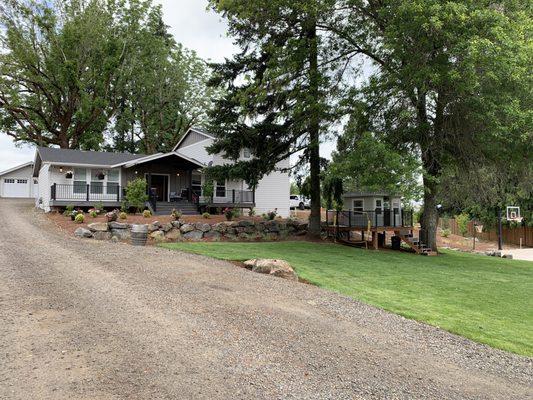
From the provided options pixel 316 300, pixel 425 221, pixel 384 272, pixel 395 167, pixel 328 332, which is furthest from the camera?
pixel 425 221

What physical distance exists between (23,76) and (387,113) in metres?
30.2

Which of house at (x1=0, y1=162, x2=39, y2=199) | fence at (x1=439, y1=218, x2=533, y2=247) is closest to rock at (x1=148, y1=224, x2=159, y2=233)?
house at (x1=0, y1=162, x2=39, y2=199)

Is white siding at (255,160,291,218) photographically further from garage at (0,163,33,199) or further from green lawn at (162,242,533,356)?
garage at (0,163,33,199)

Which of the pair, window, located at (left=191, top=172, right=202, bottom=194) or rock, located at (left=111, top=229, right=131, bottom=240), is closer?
rock, located at (left=111, top=229, right=131, bottom=240)

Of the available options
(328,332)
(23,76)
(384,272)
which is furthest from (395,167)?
(23,76)

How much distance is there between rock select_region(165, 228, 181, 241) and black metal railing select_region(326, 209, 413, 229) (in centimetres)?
813

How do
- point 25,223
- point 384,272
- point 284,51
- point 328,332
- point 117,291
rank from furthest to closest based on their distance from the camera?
point 25,223 → point 284,51 → point 384,272 → point 117,291 → point 328,332

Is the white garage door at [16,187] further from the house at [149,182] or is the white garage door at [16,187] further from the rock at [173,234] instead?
the rock at [173,234]

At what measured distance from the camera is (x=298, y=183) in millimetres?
20266

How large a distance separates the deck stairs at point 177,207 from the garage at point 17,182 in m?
23.1

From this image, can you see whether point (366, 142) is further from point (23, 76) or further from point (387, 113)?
point (23, 76)

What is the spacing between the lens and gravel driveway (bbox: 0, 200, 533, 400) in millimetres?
4004

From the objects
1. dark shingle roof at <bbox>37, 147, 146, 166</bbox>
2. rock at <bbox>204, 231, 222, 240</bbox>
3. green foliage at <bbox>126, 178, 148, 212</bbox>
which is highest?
dark shingle roof at <bbox>37, 147, 146, 166</bbox>

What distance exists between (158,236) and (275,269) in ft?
25.2
